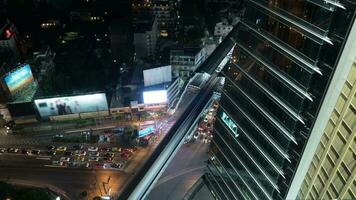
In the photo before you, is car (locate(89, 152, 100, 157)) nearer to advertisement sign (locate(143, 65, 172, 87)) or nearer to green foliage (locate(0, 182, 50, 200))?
green foliage (locate(0, 182, 50, 200))

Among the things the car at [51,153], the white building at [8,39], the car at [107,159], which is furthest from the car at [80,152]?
the white building at [8,39]

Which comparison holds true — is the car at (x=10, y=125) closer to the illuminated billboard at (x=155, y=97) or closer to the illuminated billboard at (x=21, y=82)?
the illuminated billboard at (x=21, y=82)

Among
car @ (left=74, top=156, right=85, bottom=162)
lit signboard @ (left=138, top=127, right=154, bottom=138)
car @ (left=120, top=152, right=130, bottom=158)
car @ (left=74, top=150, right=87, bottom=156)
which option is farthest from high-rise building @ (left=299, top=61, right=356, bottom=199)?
car @ (left=74, top=150, right=87, bottom=156)

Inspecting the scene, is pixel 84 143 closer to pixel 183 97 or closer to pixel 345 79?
pixel 183 97

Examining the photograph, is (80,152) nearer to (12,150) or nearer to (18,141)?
(12,150)

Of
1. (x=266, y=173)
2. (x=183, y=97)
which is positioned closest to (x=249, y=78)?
(x=266, y=173)

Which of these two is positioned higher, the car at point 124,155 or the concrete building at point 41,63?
the concrete building at point 41,63

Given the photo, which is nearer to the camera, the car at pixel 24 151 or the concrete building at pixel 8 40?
the car at pixel 24 151
